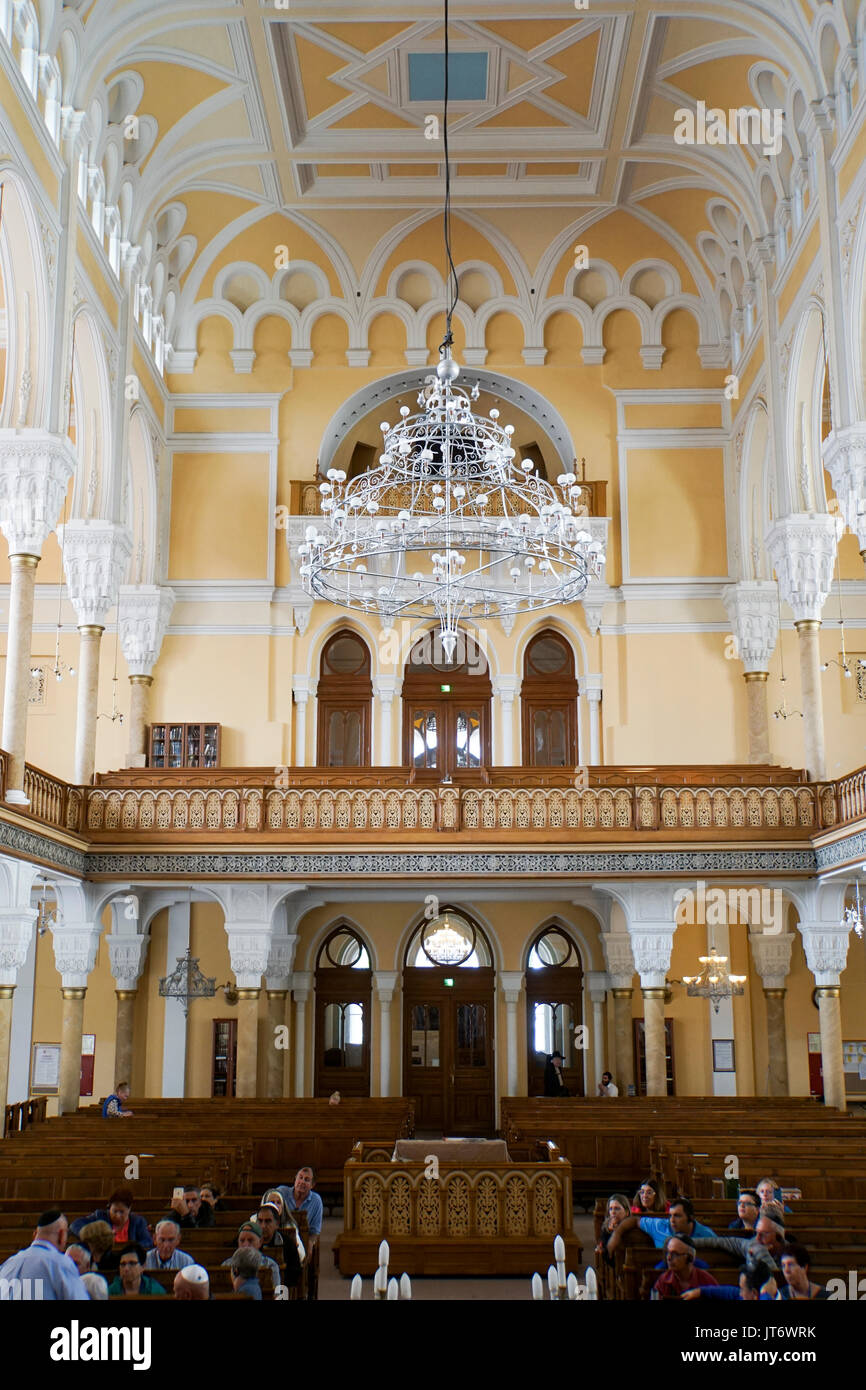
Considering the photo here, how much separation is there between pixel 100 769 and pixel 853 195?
14318 millimetres

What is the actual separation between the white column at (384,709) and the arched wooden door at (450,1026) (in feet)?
9.71

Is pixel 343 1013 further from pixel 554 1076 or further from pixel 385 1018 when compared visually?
pixel 554 1076

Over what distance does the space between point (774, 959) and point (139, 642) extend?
36.7ft

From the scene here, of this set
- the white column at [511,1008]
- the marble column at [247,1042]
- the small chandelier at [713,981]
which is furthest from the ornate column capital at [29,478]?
the white column at [511,1008]

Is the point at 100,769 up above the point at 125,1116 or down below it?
above

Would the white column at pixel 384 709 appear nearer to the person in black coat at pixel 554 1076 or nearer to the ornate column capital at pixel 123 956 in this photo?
the ornate column capital at pixel 123 956

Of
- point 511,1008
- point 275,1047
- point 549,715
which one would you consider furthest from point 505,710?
point 275,1047

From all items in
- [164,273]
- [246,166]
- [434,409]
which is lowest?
[434,409]

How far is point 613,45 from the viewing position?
17812 millimetres

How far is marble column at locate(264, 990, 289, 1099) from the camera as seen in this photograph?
19266mm

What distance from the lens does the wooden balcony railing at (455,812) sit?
16.3 meters
